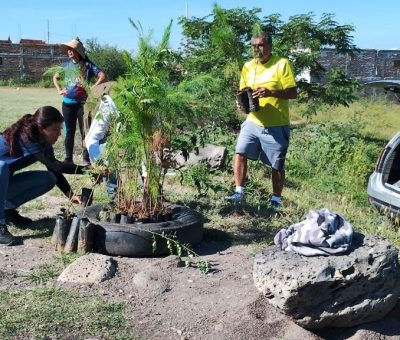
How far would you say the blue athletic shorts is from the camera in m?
6.47

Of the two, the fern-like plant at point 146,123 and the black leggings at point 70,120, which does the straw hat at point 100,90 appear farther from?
the black leggings at point 70,120

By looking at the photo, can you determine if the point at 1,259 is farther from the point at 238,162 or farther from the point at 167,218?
the point at 238,162

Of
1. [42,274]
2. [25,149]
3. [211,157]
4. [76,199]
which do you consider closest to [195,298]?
[42,274]

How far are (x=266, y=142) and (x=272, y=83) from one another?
2.06ft

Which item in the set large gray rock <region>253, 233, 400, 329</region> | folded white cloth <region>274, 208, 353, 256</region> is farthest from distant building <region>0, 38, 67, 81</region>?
large gray rock <region>253, 233, 400, 329</region>

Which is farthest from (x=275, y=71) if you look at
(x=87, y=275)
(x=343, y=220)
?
(x=87, y=275)

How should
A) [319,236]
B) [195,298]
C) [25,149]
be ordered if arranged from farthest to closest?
[25,149], [195,298], [319,236]

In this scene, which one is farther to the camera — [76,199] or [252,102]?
[252,102]

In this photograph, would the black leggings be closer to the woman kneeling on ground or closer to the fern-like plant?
the woman kneeling on ground

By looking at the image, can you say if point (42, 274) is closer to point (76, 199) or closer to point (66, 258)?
point (66, 258)

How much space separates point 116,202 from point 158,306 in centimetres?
144

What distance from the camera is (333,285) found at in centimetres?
365

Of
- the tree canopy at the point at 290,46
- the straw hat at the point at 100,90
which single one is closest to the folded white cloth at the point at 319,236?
the straw hat at the point at 100,90

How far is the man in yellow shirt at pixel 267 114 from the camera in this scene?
630 centimetres
